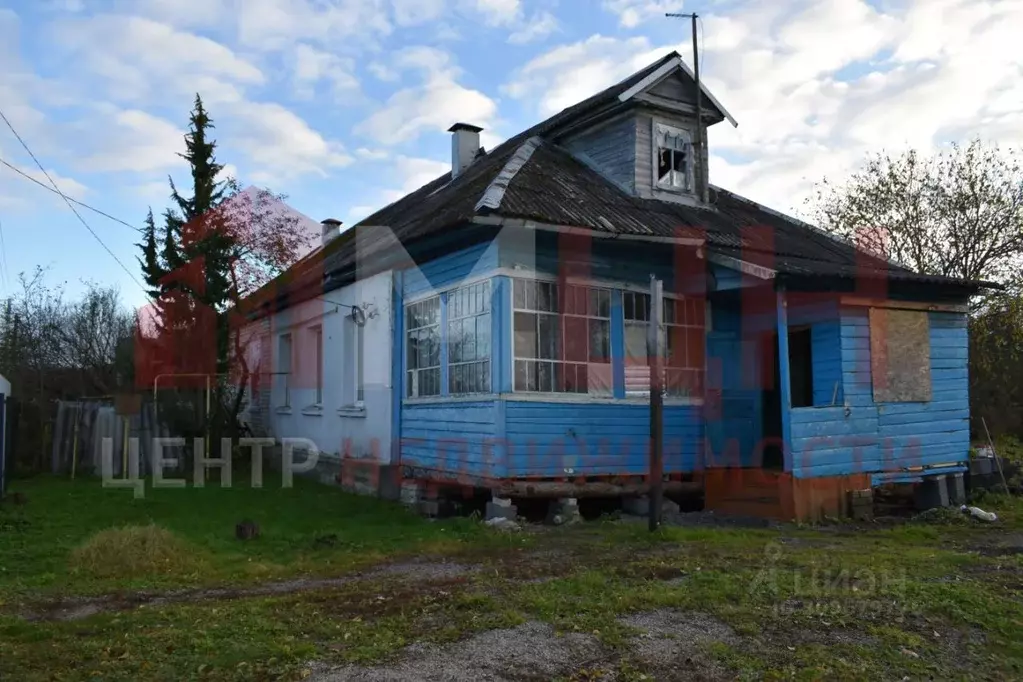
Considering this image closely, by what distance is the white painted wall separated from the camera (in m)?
12.5

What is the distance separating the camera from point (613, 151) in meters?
12.9

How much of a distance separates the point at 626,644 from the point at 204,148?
1709cm

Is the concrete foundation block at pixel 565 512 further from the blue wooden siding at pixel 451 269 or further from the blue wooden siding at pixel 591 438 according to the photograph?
the blue wooden siding at pixel 451 269

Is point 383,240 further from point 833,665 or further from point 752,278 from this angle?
point 833,665

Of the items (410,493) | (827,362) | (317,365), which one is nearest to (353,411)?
(410,493)

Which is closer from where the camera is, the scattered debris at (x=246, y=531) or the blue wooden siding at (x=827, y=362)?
the scattered debris at (x=246, y=531)

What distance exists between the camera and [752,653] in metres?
4.62

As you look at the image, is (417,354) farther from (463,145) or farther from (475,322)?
(463,145)

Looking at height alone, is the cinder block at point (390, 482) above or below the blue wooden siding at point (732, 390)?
below

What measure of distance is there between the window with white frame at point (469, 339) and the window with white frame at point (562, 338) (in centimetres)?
45

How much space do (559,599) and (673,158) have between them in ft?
29.9

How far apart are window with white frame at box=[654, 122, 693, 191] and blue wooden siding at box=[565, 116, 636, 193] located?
0.43 meters

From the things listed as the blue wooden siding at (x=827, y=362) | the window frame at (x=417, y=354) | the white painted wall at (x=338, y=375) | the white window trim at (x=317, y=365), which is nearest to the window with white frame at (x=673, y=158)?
the blue wooden siding at (x=827, y=362)

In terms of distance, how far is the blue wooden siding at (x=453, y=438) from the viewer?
9797 mm
